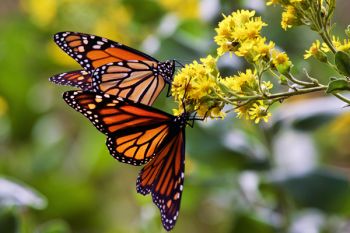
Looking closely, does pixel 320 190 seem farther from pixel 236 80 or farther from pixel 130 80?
pixel 236 80

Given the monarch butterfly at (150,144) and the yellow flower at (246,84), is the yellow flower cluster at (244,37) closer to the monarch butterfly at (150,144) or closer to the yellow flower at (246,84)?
the yellow flower at (246,84)

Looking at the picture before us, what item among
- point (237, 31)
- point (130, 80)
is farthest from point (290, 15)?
point (130, 80)

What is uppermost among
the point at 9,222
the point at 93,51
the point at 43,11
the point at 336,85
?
the point at 43,11

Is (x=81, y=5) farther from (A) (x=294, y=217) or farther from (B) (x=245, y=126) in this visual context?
(A) (x=294, y=217)

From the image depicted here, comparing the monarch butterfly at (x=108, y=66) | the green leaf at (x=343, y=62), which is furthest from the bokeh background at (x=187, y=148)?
the monarch butterfly at (x=108, y=66)

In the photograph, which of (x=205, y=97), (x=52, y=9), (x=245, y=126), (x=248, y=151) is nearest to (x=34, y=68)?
(x=52, y=9)

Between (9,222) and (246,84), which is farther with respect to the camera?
(9,222)
